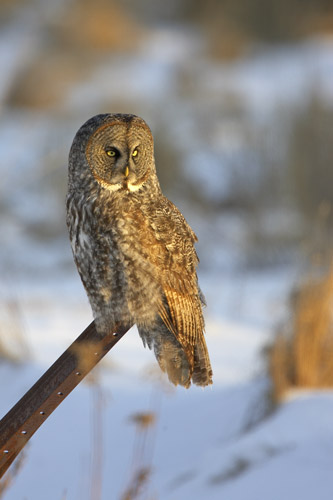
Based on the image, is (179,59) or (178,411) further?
(179,59)

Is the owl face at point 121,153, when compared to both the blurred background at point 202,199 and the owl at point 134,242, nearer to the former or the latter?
the owl at point 134,242

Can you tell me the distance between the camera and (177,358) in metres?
2.56

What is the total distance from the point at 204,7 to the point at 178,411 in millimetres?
16002

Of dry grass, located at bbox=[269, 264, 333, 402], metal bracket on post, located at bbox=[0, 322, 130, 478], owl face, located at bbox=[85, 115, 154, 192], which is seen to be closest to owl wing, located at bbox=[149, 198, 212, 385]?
owl face, located at bbox=[85, 115, 154, 192]

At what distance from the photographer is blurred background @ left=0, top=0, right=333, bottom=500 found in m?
4.26

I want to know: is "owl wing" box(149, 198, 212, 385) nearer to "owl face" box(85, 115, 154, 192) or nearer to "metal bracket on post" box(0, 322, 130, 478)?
"owl face" box(85, 115, 154, 192)

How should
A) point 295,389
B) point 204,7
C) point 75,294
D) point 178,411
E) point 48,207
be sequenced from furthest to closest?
point 204,7 → point 48,207 → point 75,294 → point 178,411 → point 295,389

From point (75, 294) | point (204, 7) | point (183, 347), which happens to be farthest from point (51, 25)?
point (183, 347)

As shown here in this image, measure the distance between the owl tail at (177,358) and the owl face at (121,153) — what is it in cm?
44

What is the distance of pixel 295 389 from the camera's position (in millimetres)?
4324

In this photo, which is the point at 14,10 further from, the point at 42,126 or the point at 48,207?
the point at 48,207

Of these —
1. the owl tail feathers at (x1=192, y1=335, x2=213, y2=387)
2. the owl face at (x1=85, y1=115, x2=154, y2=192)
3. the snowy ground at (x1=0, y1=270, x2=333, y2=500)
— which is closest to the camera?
the owl face at (x1=85, y1=115, x2=154, y2=192)

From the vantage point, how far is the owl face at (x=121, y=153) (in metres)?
2.37

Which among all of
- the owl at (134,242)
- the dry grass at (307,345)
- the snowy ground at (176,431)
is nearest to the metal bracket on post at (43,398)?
the snowy ground at (176,431)
